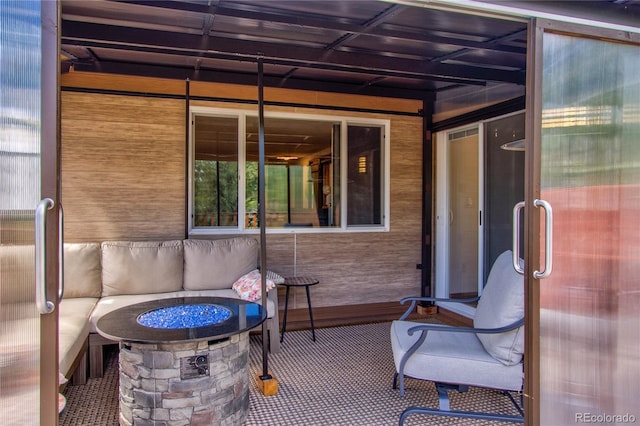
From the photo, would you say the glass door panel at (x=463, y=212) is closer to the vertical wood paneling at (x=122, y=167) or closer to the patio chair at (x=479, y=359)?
the patio chair at (x=479, y=359)

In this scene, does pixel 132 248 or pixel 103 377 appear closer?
pixel 103 377

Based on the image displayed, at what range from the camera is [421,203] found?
18.2ft

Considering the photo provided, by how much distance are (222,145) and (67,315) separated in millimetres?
2310

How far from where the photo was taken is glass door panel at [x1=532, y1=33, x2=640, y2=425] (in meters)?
1.95

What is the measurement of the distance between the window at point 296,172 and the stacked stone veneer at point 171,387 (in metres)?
2.41

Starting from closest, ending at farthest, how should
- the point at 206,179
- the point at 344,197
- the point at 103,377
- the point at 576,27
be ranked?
the point at 576,27
the point at 103,377
the point at 206,179
the point at 344,197

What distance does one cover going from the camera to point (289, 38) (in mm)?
3568

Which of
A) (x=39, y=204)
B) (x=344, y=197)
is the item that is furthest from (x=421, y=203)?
(x=39, y=204)

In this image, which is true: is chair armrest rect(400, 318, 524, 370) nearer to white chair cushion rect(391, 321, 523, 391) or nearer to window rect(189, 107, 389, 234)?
white chair cushion rect(391, 321, 523, 391)

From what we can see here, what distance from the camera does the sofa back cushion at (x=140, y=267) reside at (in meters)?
3.99

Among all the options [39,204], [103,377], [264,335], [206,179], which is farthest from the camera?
[206,179]

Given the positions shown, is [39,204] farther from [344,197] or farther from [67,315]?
[344,197]

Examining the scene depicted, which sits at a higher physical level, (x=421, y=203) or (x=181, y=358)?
(x=421, y=203)

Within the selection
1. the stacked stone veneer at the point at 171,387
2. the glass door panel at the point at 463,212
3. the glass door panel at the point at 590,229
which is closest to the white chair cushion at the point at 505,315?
the glass door panel at the point at 590,229
